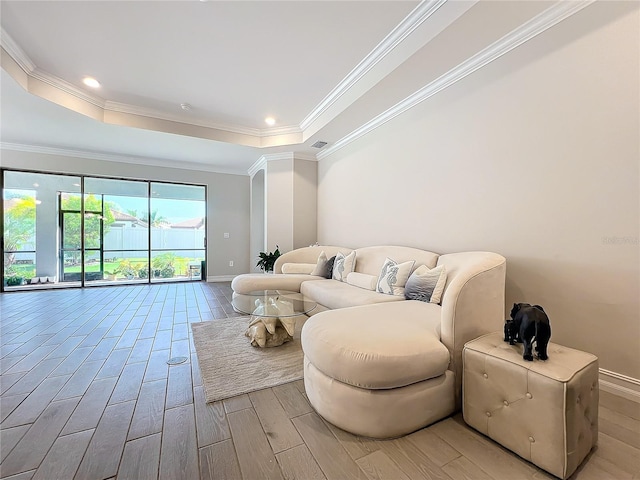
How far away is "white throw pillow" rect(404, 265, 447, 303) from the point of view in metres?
2.36

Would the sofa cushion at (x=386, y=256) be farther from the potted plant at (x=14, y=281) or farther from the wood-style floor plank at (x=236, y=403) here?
the potted plant at (x=14, y=281)

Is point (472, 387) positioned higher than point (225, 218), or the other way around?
point (225, 218)

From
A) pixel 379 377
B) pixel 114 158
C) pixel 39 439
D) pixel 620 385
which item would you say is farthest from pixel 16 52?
pixel 620 385

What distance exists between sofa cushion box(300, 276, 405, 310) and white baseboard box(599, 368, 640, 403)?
143 cm

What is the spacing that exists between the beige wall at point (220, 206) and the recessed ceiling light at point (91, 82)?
2.79 m

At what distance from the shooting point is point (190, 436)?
4.67 feet

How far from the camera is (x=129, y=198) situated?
19.7 ft

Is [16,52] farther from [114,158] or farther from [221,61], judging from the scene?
[114,158]

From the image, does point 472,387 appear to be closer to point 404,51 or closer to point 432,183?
point 432,183

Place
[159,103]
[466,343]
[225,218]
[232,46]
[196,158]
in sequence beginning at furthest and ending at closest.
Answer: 1. [225,218]
2. [196,158]
3. [159,103]
4. [232,46]
5. [466,343]

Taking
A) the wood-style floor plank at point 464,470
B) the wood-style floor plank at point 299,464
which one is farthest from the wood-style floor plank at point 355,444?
the wood-style floor plank at point 464,470

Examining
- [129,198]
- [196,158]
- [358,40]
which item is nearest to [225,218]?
[196,158]

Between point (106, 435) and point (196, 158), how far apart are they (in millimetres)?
5325

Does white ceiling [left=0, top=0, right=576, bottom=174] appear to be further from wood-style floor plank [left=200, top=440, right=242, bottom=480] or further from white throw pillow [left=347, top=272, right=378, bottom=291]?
wood-style floor plank [left=200, top=440, right=242, bottom=480]
